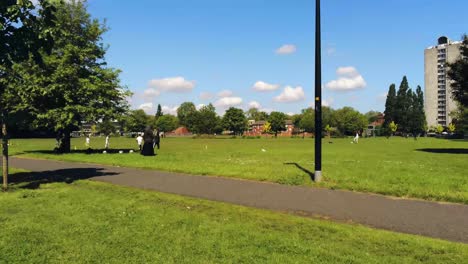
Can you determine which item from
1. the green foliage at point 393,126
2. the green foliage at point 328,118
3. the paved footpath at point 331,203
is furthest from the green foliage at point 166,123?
the paved footpath at point 331,203

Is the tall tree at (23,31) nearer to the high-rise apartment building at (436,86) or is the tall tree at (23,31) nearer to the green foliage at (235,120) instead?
the green foliage at (235,120)

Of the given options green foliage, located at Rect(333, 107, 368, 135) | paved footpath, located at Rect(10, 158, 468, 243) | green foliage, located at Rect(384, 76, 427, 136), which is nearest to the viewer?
paved footpath, located at Rect(10, 158, 468, 243)

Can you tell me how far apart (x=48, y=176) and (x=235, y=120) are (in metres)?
118

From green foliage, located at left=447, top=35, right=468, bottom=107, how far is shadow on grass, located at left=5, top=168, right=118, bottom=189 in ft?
81.4

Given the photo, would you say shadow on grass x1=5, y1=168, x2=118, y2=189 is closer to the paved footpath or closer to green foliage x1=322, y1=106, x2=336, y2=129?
the paved footpath

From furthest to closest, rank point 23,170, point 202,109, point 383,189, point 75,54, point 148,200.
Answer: point 202,109 → point 75,54 → point 23,170 → point 383,189 → point 148,200

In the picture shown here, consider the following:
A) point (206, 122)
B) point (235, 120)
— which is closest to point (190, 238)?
point (206, 122)

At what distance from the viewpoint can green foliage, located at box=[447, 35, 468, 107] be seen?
95.0 ft

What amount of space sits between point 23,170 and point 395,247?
1435 cm

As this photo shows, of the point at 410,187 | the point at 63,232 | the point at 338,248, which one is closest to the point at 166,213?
the point at 63,232

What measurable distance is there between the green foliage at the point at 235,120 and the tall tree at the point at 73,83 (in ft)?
345

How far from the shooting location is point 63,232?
642cm

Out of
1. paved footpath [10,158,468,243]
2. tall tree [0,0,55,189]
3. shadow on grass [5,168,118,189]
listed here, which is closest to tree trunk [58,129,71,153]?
shadow on grass [5,168,118,189]

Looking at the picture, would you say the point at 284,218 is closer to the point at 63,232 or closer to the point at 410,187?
the point at 63,232
